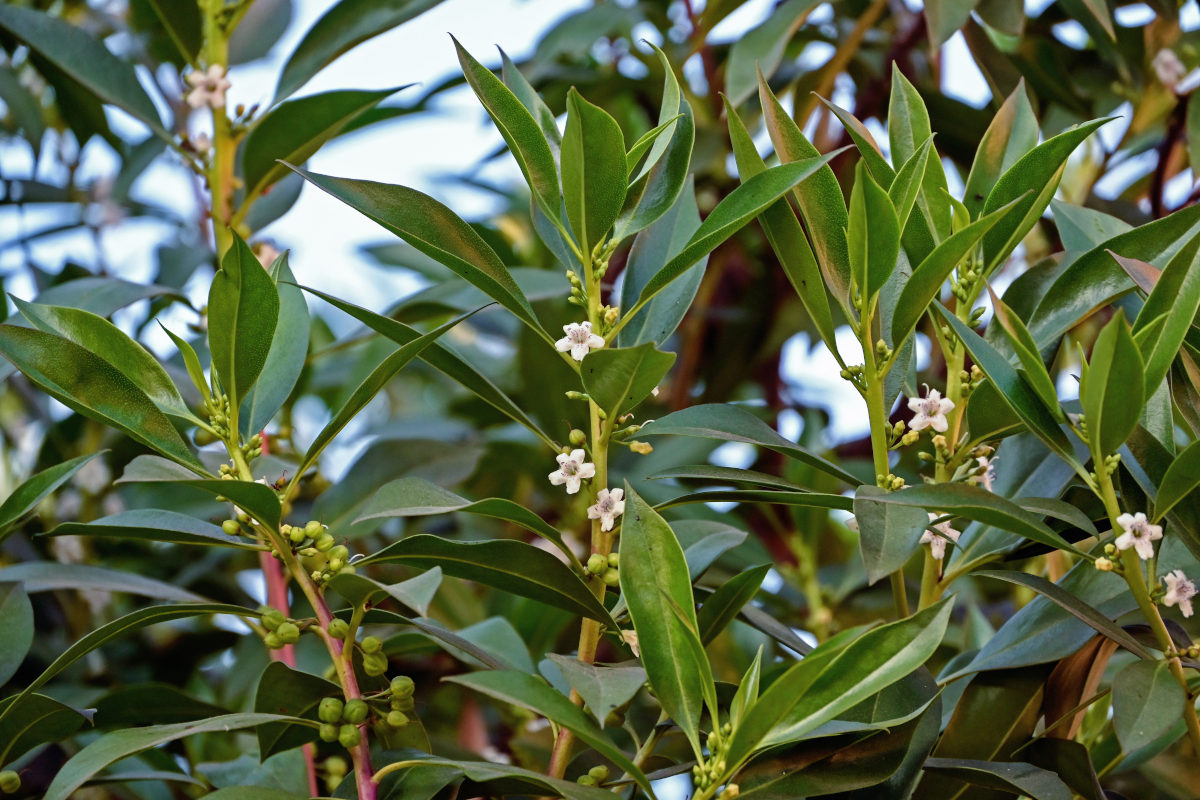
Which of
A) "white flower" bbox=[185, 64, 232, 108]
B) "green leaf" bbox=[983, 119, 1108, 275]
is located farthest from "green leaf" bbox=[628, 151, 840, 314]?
"white flower" bbox=[185, 64, 232, 108]

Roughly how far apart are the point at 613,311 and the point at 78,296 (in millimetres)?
555

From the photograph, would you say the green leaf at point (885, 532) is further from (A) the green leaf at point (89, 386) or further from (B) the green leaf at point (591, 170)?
(A) the green leaf at point (89, 386)

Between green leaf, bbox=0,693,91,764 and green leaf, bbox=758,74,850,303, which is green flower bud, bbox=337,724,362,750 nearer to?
green leaf, bbox=0,693,91,764

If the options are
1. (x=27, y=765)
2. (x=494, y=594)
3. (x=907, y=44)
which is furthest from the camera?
(x=907, y=44)

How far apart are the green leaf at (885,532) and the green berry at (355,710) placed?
0.28m

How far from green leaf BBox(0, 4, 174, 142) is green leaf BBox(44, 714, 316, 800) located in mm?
709

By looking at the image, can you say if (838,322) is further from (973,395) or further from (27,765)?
(27,765)

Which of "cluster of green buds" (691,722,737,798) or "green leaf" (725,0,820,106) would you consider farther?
"green leaf" (725,0,820,106)

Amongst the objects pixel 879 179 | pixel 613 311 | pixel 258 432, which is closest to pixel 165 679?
pixel 258 432

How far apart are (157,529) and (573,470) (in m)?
0.23

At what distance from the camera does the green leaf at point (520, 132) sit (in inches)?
25.0

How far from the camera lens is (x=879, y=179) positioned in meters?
0.72

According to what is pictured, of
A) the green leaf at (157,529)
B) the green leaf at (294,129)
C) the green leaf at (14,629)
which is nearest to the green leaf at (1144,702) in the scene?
the green leaf at (157,529)

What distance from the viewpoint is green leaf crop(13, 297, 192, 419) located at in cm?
67
